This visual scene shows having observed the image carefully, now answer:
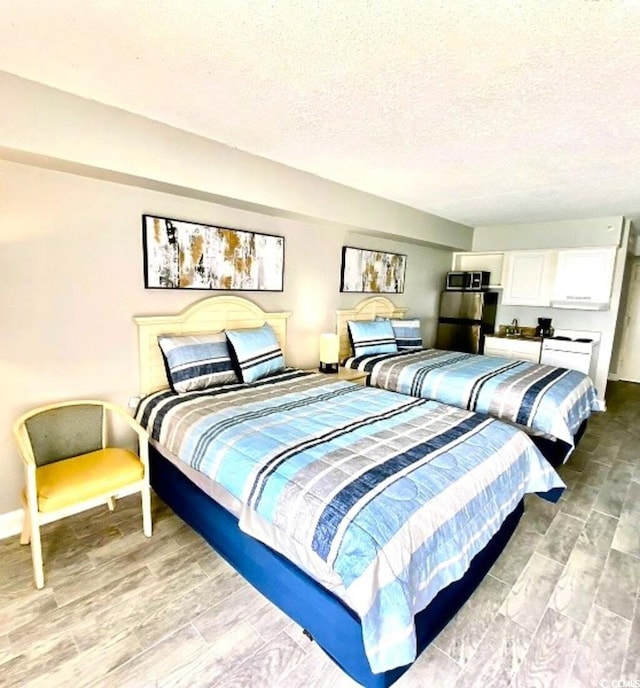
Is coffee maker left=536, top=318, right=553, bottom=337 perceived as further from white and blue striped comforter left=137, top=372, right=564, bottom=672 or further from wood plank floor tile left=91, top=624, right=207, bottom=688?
wood plank floor tile left=91, top=624, right=207, bottom=688

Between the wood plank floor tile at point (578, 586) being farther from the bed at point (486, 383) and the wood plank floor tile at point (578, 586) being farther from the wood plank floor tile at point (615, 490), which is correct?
the bed at point (486, 383)

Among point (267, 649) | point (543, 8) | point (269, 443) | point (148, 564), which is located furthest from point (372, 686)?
point (543, 8)

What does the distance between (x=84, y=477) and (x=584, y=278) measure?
18.3 ft

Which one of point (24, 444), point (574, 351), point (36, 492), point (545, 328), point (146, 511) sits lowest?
point (146, 511)

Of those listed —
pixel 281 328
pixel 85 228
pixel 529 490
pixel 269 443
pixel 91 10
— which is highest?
pixel 91 10

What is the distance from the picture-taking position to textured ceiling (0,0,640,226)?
131cm

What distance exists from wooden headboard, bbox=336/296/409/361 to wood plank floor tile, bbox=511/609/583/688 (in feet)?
9.54

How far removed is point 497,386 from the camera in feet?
10.1

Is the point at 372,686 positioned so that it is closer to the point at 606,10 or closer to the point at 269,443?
the point at 269,443

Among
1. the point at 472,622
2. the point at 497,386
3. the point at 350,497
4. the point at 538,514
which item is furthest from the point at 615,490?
the point at 350,497

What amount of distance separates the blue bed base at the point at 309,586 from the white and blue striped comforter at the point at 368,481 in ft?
0.29

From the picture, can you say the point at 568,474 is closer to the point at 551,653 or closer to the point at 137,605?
the point at 551,653

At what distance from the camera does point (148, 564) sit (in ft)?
6.51

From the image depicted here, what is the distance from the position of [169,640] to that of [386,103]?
2727 millimetres
